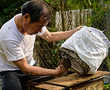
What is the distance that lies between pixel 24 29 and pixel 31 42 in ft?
0.80

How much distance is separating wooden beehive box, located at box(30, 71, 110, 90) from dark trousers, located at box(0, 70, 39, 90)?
112 millimetres

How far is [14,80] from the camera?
2246mm

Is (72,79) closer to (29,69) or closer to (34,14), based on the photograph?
(29,69)

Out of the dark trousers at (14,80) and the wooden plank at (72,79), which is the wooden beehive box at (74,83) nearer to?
the wooden plank at (72,79)

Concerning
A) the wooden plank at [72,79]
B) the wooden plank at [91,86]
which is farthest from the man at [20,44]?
the wooden plank at [91,86]

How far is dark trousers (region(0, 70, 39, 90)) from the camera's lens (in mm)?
2236

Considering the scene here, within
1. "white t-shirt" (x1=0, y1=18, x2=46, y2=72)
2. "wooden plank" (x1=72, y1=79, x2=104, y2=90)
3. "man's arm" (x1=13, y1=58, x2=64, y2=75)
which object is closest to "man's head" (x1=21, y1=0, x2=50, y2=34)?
"white t-shirt" (x1=0, y1=18, x2=46, y2=72)

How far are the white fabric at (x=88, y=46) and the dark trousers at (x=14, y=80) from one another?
19.8 inches

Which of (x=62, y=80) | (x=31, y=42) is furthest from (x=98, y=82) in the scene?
(x=31, y=42)

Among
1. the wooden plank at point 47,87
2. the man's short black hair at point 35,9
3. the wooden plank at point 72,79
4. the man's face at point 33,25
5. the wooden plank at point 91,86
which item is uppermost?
the man's short black hair at point 35,9

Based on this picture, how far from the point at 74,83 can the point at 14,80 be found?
0.55 m

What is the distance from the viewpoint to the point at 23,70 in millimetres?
2193

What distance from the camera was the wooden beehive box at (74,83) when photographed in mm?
2146

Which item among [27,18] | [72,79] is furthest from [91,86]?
[27,18]
